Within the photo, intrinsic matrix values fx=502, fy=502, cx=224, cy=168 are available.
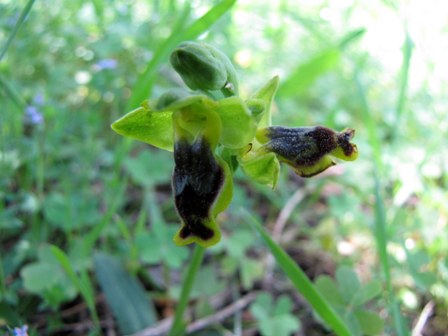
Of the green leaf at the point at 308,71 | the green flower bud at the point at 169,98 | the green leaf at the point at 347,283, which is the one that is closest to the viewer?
the green flower bud at the point at 169,98

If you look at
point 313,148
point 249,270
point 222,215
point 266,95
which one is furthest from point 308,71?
point 313,148

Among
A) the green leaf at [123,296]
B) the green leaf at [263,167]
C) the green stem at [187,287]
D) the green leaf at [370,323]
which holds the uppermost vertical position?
the green leaf at [263,167]

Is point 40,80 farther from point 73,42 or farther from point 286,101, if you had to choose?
point 286,101

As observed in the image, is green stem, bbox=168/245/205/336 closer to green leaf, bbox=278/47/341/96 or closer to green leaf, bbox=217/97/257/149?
green leaf, bbox=217/97/257/149

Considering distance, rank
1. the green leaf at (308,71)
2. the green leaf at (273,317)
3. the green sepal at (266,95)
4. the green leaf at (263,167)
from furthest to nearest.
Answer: the green leaf at (308,71) < the green leaf at (273,317) < the green sepal at (266,95) < the green leaf at (263,167)

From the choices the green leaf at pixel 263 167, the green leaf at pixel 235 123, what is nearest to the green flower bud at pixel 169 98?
the green leaf at pixel 235 123

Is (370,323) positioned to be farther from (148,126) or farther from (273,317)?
(148,126)

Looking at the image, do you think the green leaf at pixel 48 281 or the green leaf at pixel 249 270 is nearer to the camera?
the green leaf at pixel 48 281

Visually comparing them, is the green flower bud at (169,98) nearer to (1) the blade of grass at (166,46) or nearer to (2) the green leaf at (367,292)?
(1) the blade of grass at (166,46)
